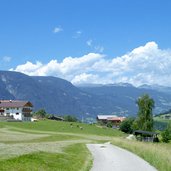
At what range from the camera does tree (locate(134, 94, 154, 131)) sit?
15400 cm

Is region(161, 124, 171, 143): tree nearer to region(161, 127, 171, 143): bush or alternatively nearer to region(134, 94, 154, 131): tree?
region(161, 127, 171, 143): bush

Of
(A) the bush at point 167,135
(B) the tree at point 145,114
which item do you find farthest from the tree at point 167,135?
(B) the tree at point 145,114

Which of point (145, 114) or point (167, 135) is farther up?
point (145, 114)

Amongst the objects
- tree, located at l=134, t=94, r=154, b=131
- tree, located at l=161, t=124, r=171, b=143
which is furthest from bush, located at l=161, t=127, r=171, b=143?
tree, located at l=134, t=94, r=154, b=131

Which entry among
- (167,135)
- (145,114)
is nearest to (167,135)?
(167,135)

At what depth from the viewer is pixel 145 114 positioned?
155750 mm

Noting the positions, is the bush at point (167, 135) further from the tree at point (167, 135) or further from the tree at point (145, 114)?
the tree at point (145, 114)

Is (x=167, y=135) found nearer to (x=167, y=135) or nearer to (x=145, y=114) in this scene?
(x=167, y=135)

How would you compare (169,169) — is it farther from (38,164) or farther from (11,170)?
(11,170)

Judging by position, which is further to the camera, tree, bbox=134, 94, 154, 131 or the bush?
tree, bbox=134, 94, 154, 131

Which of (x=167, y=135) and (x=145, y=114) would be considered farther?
(x=145, y=114)

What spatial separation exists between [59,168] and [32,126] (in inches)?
4877

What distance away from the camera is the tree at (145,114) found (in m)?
154

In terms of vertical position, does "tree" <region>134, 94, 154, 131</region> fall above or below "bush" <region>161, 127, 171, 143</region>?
above
